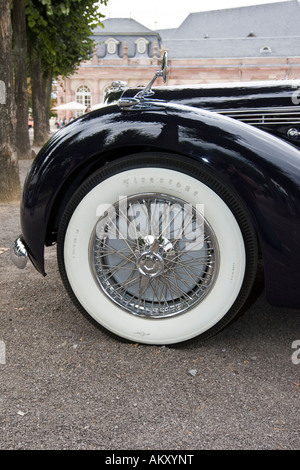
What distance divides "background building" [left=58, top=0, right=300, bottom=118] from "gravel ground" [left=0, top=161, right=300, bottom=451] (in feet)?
92.7

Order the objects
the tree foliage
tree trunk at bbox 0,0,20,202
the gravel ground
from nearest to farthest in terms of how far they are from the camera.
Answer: the gravel ground → tree trunk at bbox 0,0,20,202 → the tree foliage

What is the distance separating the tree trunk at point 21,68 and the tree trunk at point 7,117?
14.8ft

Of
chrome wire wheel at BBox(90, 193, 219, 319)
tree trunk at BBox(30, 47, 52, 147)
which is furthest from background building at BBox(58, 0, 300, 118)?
chrome wire wheel at BBox(90, 193, 219, 319)

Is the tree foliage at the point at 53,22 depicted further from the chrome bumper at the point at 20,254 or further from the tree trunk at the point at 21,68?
the chrome bumper at the point at 20,254

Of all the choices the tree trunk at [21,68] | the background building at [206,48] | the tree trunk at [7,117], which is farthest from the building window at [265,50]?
the tree trunk at [7,117]

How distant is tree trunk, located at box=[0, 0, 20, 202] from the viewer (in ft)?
20.2

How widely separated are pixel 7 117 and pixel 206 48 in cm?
4221

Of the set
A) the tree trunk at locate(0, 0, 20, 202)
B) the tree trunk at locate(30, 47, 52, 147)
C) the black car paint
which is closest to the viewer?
the black car paint

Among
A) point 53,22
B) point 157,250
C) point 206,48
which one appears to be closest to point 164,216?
point 157,250

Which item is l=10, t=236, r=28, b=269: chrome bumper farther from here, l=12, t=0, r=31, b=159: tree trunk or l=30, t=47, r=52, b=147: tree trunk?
l=30, t=47, r=52, b=147: tree trunk

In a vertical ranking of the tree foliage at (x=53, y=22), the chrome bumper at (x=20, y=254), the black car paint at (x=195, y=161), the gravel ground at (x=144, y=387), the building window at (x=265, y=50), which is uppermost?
the building window at (x=265, y=50)

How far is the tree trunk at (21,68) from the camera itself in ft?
34.0

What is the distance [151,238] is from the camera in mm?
2203

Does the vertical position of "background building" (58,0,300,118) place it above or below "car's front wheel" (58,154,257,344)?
above
